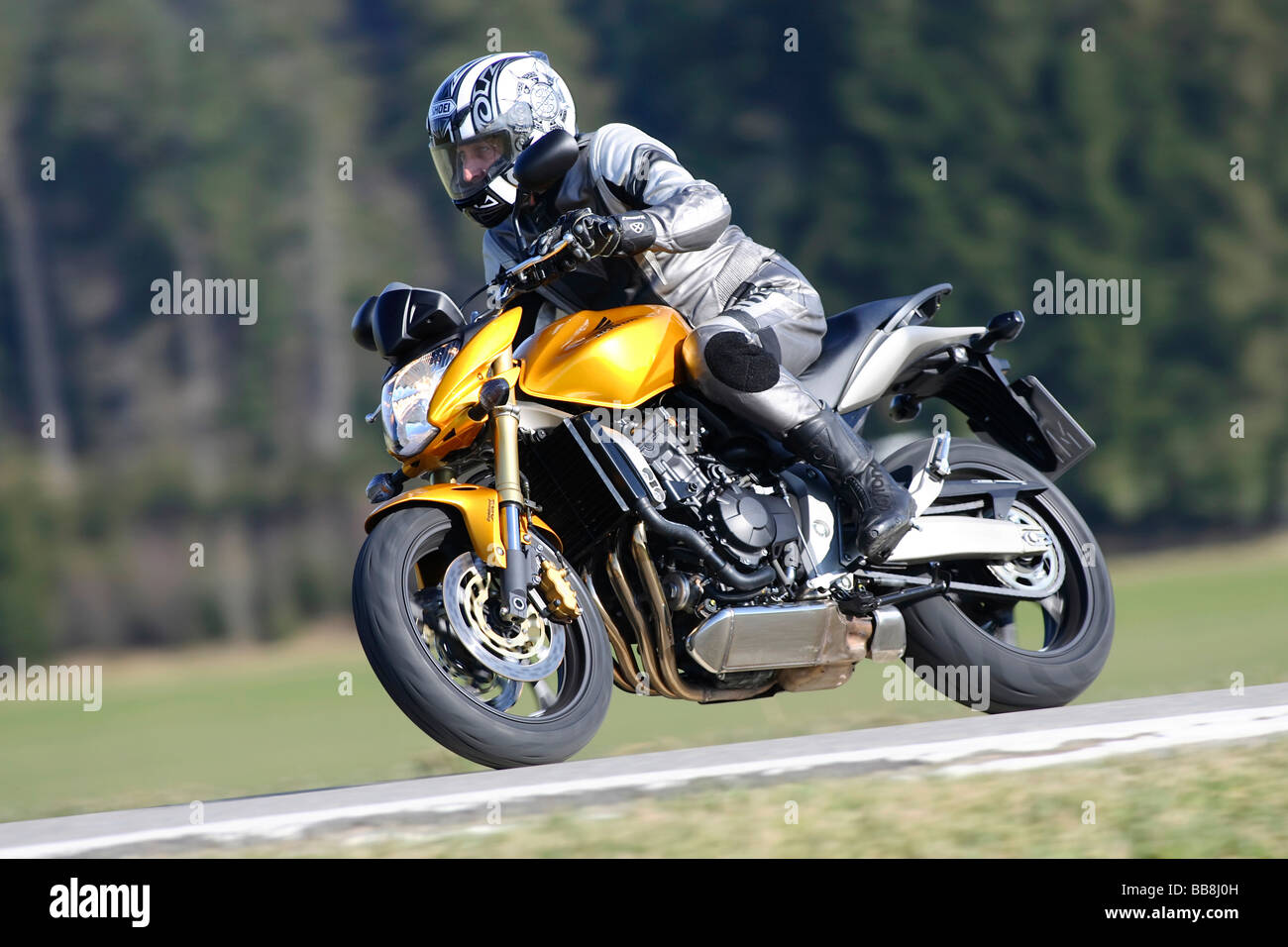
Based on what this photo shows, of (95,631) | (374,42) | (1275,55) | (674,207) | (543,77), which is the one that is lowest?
(95,631)

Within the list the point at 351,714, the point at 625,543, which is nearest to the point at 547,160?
the point at 625,543

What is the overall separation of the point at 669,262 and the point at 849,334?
0.69 metres

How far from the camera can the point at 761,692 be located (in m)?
4.92

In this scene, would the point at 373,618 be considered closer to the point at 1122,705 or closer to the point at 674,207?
the point at 674,207

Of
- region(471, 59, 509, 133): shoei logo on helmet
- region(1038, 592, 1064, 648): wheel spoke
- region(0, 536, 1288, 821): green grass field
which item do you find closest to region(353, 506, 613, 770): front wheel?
region(471, 59, 509, 133): shoei logo on helmet

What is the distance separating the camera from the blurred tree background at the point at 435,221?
2002cm

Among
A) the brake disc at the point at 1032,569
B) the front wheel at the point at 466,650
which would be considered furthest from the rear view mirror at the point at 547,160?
the brake disc at the point at 1032,569

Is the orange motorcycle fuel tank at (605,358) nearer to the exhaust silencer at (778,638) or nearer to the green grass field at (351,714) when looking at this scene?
the exhaust silencer at (778,638)

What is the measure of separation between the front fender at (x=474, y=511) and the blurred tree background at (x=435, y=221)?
13.8 m

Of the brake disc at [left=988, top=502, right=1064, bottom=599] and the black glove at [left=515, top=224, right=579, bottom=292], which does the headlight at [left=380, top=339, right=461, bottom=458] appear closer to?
the black glove at [left=515, top=224, right=579, bottom=292]

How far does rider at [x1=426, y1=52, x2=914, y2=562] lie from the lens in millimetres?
4711

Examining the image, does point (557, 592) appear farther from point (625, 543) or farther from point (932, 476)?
point (932, 476)
